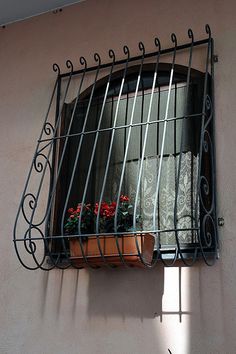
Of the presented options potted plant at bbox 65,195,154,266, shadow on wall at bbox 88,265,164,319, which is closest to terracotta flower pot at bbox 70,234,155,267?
potted plant at bbox 65,195,154,266

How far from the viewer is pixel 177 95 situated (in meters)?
2.45

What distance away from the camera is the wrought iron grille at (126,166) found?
2135 mm

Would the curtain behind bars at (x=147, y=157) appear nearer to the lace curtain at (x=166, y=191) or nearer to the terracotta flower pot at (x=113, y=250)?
the lace curtain at (x=166, y=191)

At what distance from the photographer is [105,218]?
7.11ft

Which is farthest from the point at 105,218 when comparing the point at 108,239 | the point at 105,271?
the point at 105,271

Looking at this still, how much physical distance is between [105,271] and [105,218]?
249mm

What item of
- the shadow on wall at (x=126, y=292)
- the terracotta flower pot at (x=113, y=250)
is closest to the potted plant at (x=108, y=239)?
the terracotta flower pot at (x=113, y=250)

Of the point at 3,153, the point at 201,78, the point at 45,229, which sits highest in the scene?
the point at 201,78

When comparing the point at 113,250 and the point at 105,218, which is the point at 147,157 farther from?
the point at 113,250

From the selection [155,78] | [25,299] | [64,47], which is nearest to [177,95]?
[155,78]

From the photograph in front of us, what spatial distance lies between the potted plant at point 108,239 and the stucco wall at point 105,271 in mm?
159

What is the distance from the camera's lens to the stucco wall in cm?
207

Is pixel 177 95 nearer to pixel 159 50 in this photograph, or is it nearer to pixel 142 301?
pixel 159 50

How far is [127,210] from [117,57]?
2.74ft
